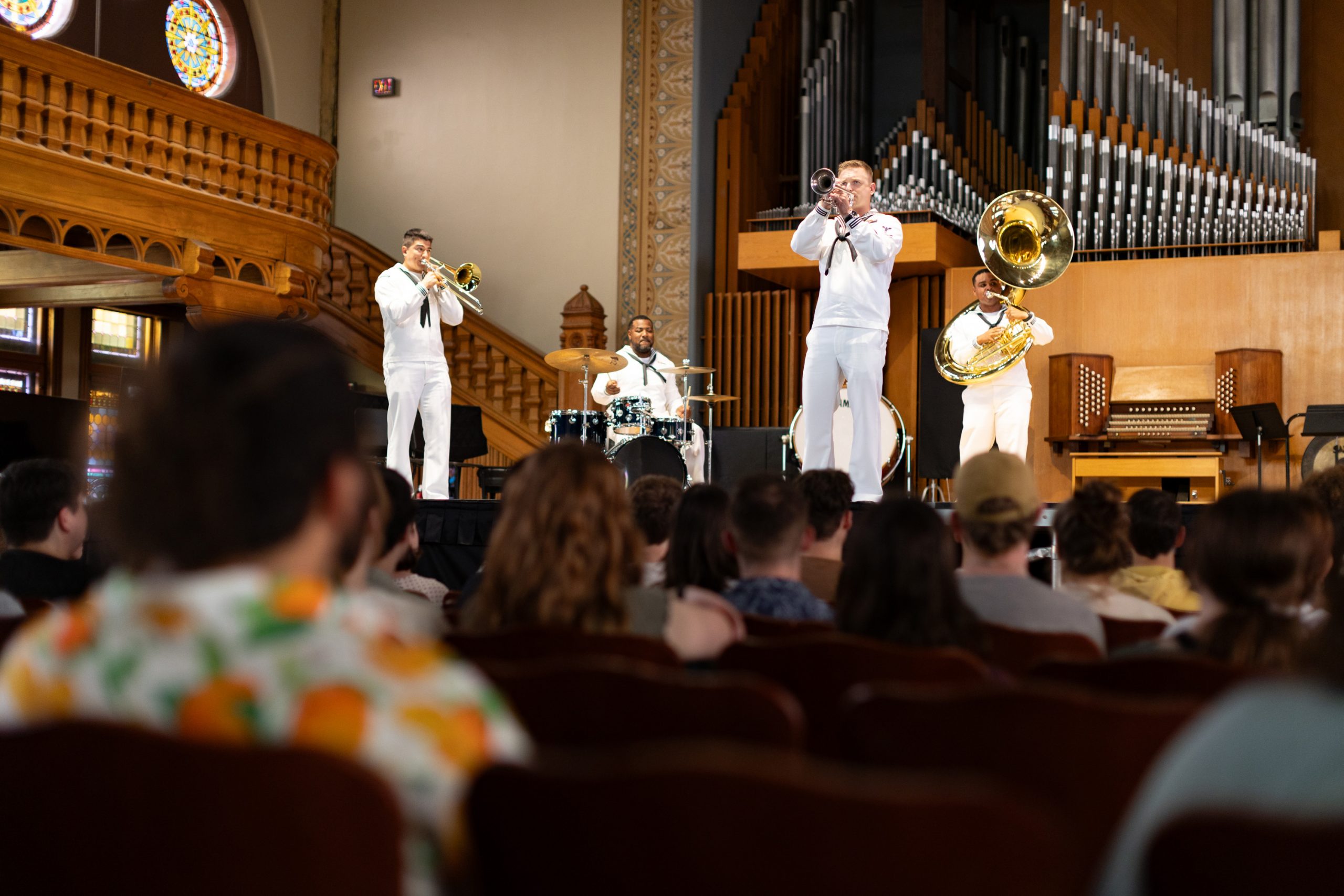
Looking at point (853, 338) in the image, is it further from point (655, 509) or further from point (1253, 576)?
point (1253, 576)

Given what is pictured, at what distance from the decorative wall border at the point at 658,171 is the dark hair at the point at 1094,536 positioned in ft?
28.0

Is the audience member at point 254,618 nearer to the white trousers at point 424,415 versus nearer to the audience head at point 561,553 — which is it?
the audience head at point 561,553

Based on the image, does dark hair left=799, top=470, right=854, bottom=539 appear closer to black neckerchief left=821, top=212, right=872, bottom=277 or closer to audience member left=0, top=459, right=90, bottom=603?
audience member left=0, top=459, right=90, bottom=603

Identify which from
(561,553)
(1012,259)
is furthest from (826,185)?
(561,553)

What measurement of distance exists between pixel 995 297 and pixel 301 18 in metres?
8.02

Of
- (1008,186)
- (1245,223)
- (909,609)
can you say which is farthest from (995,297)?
(909,609)

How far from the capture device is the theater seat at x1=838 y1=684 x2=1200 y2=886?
1640 millimetres

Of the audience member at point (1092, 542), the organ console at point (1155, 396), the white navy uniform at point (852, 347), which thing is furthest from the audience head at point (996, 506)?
the organ console at point (1155, 396)

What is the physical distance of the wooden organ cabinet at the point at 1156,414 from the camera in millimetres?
10070

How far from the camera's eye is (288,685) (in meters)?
1.33

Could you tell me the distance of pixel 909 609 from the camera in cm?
253

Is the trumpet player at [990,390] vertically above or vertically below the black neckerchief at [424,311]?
below

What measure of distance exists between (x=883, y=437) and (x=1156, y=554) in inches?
245

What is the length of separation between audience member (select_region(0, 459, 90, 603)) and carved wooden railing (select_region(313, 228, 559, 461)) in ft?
26.1
